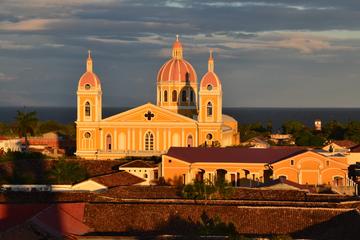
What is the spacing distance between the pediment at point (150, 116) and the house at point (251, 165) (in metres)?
7.65

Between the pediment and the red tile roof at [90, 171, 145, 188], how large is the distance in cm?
1355

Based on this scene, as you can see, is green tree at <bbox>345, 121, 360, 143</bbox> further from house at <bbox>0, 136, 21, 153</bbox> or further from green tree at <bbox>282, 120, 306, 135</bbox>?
house at <bbox>0, 136, 21, 153</bbox>

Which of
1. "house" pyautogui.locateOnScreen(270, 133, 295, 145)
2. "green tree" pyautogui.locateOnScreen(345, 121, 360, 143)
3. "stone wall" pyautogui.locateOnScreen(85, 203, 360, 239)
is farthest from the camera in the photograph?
"green tree" pyautogui.locateOnScreen(345, 121, 360, 143)

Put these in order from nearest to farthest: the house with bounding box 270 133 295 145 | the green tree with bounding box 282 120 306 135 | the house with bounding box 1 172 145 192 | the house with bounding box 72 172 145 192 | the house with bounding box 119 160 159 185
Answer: the house with bounding box 1 172 145 192 < the house with bounding box 72 172 145 192 < the house with bounding box 119 160 159 185 < the house with bounding box 270 133 295 145 < the green tree with bounding box 282 120 306 135

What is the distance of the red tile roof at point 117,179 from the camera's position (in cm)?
5353

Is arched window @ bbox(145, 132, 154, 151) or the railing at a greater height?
arched window @ bbox(145, 132, 154, 151)

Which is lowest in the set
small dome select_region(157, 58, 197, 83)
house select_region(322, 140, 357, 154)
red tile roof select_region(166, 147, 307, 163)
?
red tile roof select_region(166, 147, 307, 163)

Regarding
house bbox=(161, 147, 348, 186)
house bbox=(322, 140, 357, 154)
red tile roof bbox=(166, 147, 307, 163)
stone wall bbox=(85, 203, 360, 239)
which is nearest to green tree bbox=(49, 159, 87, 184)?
house bbox=(161, 147, 348, 186)

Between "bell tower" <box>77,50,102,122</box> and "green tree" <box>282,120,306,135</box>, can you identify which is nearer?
"bell tower" <box>77,50,102,122</box>

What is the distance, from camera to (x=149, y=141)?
2881 inches

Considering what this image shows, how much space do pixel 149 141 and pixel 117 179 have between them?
1765cm

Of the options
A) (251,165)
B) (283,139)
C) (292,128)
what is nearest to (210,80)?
(251,165)

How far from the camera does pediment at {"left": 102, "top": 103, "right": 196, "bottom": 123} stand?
238ft

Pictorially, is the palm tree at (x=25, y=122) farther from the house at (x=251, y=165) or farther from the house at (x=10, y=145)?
the house at (x=251, y=165)
